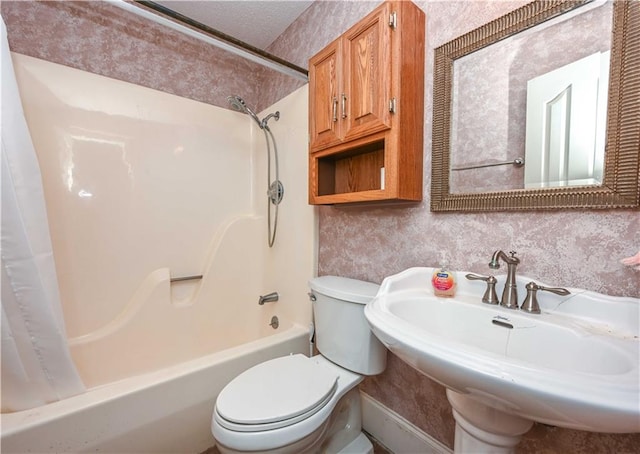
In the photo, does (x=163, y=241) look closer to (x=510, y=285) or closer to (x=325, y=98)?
(x=325, y=98)


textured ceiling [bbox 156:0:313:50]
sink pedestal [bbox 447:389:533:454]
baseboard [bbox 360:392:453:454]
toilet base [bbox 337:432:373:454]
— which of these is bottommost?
toilet base [bbox 337:432:373:454]

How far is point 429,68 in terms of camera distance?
1045mm

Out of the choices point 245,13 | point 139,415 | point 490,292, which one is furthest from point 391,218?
point 245,13

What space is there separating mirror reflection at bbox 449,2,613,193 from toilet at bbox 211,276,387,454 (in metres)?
0.64

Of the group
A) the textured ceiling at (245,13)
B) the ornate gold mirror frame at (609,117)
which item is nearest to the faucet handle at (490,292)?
the ornate gold mirror frame at (609,117)

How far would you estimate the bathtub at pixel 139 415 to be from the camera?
0.78 meters

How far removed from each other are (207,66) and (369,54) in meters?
1.43

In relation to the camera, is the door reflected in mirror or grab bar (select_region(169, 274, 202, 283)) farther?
Answer: grab bar (select_region(169, 274, 202, 283))

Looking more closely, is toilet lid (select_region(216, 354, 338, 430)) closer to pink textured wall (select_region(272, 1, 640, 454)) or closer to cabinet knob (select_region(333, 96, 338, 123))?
pink textured wall (select_region(272, 1, 640, 454))

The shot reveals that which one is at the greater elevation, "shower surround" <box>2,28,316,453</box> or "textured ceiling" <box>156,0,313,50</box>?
"textured ceiling" <box>156,0,313,50</box>

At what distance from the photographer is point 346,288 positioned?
115 centimetres

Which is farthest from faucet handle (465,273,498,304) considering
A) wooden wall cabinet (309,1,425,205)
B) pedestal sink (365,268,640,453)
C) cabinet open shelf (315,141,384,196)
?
cabinet open shelf (315,141,384,196)

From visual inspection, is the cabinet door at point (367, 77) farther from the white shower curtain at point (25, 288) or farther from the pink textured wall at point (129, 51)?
the white shower curtain at point (25, 288)

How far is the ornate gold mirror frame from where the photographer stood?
664 mm
